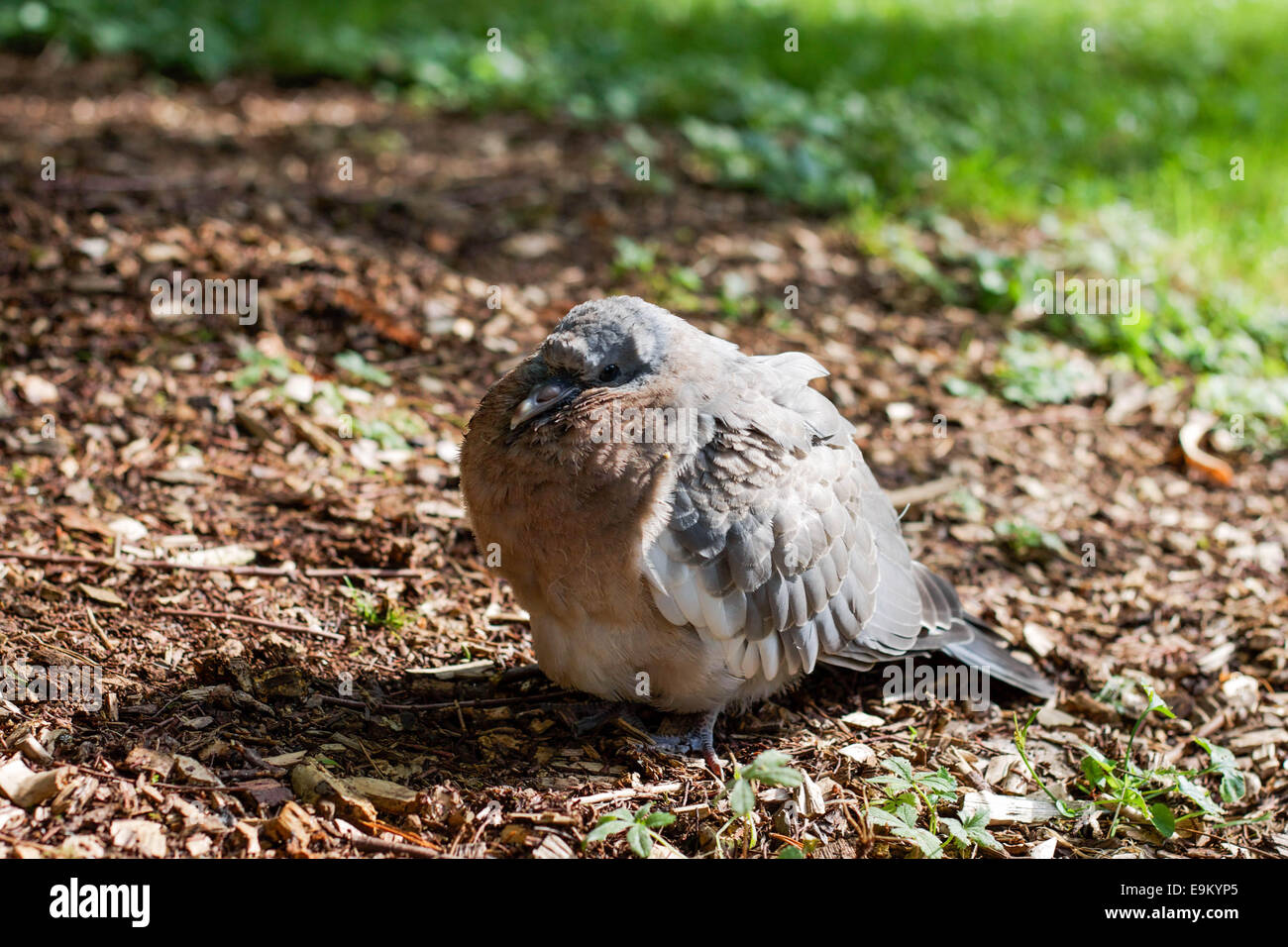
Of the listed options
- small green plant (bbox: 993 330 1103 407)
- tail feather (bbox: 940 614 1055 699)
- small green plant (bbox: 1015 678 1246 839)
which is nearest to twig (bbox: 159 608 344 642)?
tail feather (bbox: 940 614 1055 699)

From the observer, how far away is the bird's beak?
3.27 meters

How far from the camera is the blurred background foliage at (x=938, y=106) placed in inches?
258

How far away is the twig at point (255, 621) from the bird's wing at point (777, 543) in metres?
1.15

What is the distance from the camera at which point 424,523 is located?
4.32m

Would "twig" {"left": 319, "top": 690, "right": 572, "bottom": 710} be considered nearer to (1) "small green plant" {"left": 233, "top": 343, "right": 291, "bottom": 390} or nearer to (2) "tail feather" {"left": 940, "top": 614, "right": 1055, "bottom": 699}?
(2) "tail feather" {"left": 940, "top": 614, "right": 1055, "bottom": 699}

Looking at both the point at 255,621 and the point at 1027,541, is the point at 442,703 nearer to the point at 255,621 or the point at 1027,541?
the point at 255,621

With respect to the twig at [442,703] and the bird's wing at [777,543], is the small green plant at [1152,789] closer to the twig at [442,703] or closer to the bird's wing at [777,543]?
the bird's wing at [777,543]

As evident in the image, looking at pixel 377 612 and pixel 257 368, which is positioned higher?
pixel 257 368

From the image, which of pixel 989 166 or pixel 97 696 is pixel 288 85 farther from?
pixel 97 696

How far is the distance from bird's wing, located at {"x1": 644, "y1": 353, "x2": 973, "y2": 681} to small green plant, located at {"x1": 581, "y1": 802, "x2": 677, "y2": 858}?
0.57 metres

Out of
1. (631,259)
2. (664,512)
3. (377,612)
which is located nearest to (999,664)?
(664,512)

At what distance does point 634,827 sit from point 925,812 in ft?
3.07

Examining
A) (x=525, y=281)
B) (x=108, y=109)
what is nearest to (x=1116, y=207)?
(x=525, y=281)

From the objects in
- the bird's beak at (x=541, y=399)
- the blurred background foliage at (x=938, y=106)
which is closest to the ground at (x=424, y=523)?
the blurred background foliage at (x=938, y=106)
